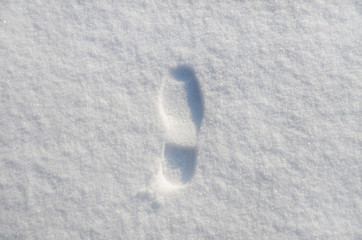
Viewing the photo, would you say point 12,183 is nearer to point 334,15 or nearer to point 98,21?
point 98,21

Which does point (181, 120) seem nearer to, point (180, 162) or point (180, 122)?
point (180, 122)

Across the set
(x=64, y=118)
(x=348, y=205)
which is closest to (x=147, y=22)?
(x=64, y=118)

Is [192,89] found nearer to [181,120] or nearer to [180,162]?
[181,120]

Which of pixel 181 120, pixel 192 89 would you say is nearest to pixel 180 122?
pixel 181 120

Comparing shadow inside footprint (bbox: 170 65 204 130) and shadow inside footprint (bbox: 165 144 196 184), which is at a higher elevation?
shadow inside footprint (bbox: 170 65 204 130)

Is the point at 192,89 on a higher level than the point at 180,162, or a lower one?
higher
